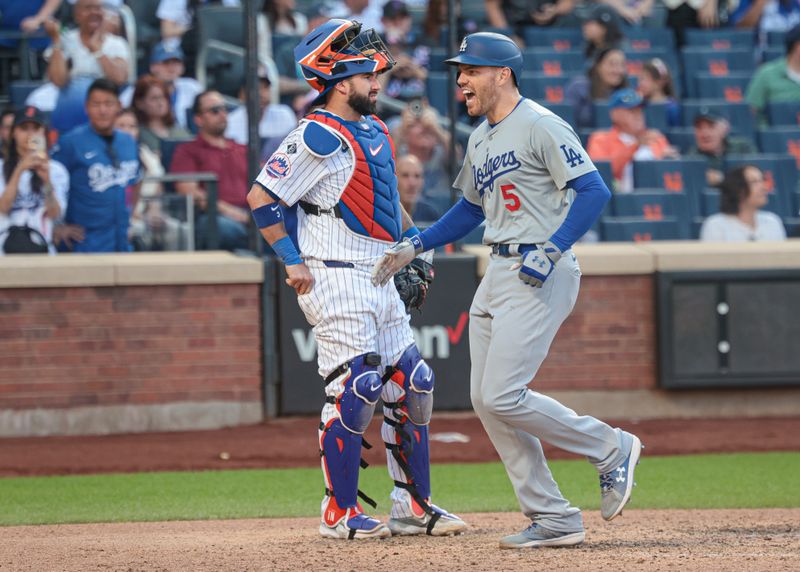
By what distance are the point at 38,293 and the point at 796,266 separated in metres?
5.33

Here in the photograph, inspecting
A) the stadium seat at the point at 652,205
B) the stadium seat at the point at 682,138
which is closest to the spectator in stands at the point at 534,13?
the stadium seat at the point at 682,138

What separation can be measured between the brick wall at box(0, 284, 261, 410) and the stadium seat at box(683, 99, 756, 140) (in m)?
5.62

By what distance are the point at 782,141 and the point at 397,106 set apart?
3.74 m

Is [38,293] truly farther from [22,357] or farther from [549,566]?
[549,566]

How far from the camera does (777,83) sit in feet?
45.6

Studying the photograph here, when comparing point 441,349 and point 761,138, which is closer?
point 441,349

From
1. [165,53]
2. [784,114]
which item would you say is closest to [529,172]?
[165,53]

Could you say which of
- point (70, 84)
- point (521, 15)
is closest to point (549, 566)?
point (70, 84)

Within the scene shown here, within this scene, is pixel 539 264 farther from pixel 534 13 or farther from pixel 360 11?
pixel 534 13

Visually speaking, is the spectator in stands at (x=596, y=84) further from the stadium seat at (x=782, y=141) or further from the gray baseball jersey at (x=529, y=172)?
the gray baseball jersey at (x=529, y=172)

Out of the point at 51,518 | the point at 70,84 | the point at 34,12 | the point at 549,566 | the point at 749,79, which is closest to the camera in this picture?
the point at 549,566

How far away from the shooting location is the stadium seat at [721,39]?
1488 centimetres

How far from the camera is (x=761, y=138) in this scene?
13.5 metres

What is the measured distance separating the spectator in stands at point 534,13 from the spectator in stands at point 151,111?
396cm
